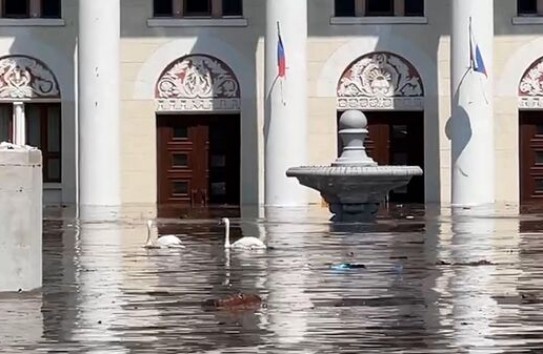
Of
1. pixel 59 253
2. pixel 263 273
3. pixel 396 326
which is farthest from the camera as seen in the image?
pixel 59 253

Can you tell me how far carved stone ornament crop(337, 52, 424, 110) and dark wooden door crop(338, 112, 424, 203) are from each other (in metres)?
0.38

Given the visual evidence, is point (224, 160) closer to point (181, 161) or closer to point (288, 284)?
point (181, 161)

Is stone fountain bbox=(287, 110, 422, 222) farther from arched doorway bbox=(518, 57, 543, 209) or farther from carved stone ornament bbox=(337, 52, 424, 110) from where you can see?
arched doorway bbox=(518, 57, 543, 209)

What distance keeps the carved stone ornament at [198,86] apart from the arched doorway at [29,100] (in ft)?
10.0

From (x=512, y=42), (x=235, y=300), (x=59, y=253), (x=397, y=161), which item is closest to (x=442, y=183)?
(x=397, y=161)

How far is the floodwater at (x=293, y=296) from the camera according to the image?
1019 cm

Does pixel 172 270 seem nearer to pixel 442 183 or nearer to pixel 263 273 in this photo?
pixel 263 273

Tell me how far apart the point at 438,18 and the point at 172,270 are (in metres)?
28.1

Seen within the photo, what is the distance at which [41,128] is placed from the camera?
1718 inches

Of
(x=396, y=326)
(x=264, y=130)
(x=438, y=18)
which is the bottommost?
(x=396, y=326)

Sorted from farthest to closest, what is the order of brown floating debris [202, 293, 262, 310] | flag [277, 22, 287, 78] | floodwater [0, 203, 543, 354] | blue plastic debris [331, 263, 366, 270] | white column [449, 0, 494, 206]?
white column [449, 0, 494, 206], flag [277, 22, 287, 78], blue plastic debris [331, 263, 366, 270], brown floating debris [202, 293, 262, 310], floodwater [0, 203, 543, 354]

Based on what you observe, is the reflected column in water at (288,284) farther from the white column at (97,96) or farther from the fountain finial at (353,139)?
the white column at (97,96)

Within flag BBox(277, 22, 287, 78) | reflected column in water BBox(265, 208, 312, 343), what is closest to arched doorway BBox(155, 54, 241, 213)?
flag BBox(277, 22, 287, 78)

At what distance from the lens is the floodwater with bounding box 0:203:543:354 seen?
10.2 m
